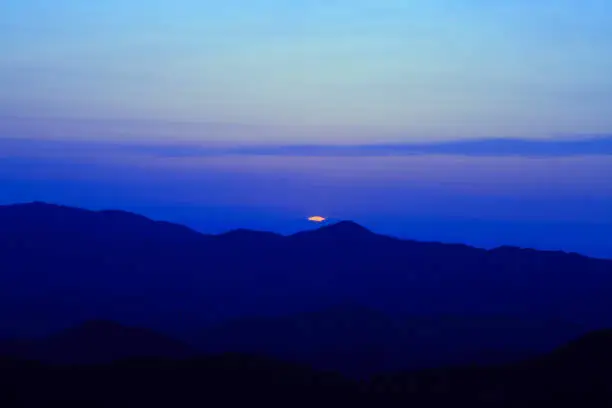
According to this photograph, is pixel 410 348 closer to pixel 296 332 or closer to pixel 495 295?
pixel 296 332

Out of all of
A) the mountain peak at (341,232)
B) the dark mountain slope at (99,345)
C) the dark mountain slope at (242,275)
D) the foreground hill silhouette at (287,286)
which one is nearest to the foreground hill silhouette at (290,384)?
the dark mountain slope at (99,345)

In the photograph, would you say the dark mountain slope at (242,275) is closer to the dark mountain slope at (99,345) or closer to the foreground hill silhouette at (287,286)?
the foreground hill silhouette at (287,286)

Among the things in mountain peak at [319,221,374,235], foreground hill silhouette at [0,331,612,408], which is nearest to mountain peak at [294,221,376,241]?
mountain peak at [319,221,374,235]

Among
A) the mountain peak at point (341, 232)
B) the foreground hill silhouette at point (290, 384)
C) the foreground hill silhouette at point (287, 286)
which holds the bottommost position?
the foreground hill silhouette at point (290, 384)

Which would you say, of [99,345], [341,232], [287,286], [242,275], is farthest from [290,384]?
[341,232]

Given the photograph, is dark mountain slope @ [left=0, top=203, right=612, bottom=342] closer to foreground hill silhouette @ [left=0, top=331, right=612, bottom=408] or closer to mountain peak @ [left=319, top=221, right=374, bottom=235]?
mountain peak @ [left=319, top=221, right=374, bottom=235]

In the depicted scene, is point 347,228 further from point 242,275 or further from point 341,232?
point 242,275

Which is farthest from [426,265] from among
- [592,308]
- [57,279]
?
[57,279]
